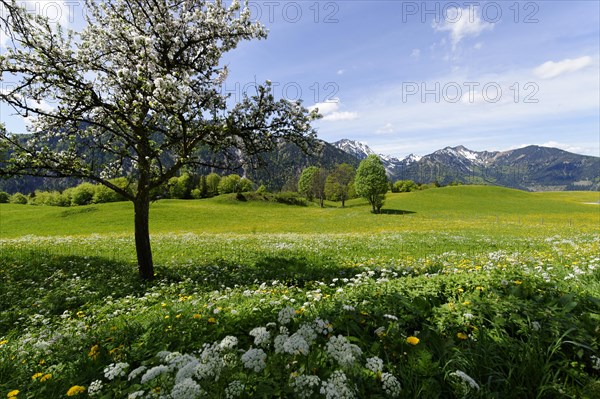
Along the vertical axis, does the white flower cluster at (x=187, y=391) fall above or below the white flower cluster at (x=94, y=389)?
above

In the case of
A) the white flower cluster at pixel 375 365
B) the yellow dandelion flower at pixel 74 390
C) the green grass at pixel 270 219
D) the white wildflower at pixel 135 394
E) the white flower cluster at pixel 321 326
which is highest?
the white flower cluster at pixel 321 326

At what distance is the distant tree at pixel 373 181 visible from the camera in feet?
231

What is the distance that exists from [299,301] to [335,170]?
96.4 m

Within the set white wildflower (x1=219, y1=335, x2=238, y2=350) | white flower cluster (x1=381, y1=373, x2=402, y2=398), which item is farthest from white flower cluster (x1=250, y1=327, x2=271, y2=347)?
white flower cluster (x1=381, y1=373, x2=402, y2=398)

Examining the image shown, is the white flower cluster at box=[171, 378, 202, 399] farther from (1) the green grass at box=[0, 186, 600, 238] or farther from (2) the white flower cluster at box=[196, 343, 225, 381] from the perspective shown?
(1) the green grass at box=[0, 186, 600, 238]

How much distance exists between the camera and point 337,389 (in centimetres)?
284

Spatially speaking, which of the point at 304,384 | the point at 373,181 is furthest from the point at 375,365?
the point at 373,181

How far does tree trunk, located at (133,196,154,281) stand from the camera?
12.4 m

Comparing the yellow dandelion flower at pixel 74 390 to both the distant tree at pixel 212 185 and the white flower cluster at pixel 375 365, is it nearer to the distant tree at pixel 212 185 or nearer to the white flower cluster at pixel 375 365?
the white flower cluster at pixel 375 365

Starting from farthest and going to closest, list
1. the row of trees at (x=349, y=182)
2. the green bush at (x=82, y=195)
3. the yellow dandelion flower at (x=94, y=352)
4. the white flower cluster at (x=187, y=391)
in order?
the green bush at (x=82, y=195), the row of trees at (x=349, y=182), the yellow dandelion flower at (x=94, y=352), the white flower cluster at (x=187, y=391)

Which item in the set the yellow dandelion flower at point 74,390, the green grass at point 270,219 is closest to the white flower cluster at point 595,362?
the yellow dandelion flower at point 74,390

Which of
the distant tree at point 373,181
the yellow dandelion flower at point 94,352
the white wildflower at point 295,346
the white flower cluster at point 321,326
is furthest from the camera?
the distant tree at point 373,181

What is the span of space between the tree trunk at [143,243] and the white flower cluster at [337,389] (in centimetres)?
1141

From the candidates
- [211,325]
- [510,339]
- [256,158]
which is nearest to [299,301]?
[211,325]
